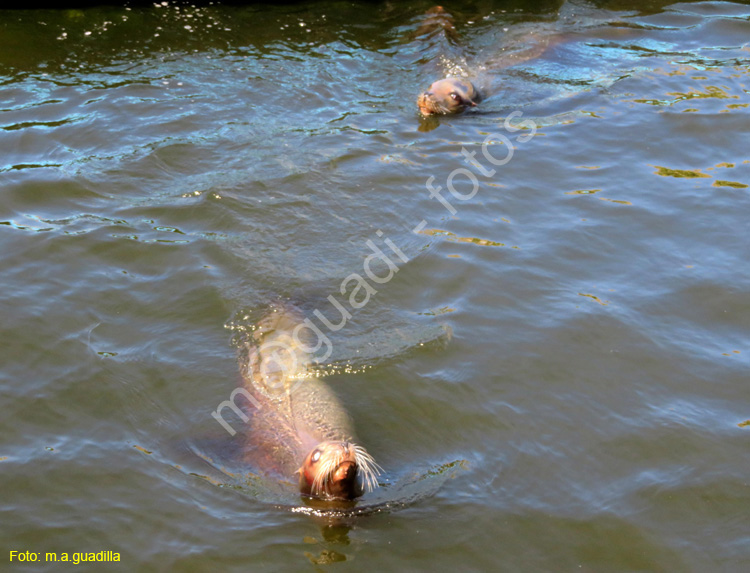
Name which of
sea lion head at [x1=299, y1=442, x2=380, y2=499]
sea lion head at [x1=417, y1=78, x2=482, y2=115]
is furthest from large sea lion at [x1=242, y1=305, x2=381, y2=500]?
sea lion head at [x1=417, y1=78, x2=482, y2=115]

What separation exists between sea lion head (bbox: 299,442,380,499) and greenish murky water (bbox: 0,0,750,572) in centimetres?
15

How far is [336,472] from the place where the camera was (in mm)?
4531

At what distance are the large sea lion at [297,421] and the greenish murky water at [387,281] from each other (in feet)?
0.51

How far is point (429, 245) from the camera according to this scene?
7207 millimetres

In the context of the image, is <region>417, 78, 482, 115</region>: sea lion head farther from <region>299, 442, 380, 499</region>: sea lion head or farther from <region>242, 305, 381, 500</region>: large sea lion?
<region>299, 442, 380, 499</region>: sea lion head

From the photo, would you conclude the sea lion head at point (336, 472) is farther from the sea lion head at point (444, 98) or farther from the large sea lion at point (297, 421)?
the sea lion head at point (444, 98)

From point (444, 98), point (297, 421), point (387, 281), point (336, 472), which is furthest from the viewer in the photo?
point (444, 98)

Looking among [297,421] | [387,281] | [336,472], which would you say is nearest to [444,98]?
[387,281]

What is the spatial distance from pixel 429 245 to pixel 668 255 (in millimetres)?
2116

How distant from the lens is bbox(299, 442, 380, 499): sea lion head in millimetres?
4559

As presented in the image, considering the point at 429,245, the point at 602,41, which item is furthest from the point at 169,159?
the point at 602,41

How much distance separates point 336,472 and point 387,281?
2521mm

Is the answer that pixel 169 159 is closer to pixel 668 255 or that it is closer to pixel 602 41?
pixel 668 255

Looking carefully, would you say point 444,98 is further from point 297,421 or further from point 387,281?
point 297,421
